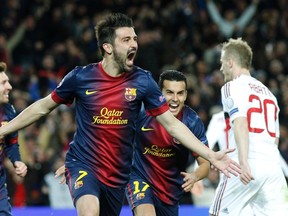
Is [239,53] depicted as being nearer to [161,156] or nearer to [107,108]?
[161,156]

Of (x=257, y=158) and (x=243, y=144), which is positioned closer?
(x=243, y=144)

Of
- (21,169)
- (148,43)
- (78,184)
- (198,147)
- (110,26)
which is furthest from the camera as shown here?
(148,43)

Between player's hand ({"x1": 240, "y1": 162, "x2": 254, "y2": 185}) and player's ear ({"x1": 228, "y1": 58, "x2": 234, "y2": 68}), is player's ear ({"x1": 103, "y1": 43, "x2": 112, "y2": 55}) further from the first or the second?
player's hand ({"x1": 240, "y1": 162, "x2": 254, "y2": 185})

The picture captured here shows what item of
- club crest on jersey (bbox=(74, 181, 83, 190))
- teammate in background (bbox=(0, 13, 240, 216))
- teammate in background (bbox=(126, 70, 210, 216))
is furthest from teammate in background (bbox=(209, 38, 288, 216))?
club crest on jersey (bbox=(74, 181, 83, 190))

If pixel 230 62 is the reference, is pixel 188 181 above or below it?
below

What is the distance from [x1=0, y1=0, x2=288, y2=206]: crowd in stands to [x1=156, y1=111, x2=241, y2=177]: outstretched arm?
23.0 feet

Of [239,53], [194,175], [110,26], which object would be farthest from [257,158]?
[110,26]

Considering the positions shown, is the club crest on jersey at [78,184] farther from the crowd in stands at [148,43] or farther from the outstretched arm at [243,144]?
the crowd in stands at [148,43]

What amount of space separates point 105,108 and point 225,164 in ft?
4.08

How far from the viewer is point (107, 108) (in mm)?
7488

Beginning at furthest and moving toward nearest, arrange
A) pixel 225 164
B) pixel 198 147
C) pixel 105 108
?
pixel 105 108 → pixel 198 147 → pixel 225 164

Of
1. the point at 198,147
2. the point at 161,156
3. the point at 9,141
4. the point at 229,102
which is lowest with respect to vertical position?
the point at 161,156

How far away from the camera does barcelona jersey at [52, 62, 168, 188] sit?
750 centimetres

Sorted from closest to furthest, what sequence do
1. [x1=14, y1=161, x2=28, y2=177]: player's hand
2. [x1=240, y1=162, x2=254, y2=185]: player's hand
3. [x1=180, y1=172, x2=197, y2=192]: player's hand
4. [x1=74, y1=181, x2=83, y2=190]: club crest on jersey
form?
[x1=74, y1=181, x2=83, y2=190]: club crest on jersey → [x1=240, y1=162, x2=254, y2=185]: player's hand → [x1=180, y1=172, x2=197, y2=192]: player's hand → [x1=14, y1=161, x2=28, y2=177]: player's hand
